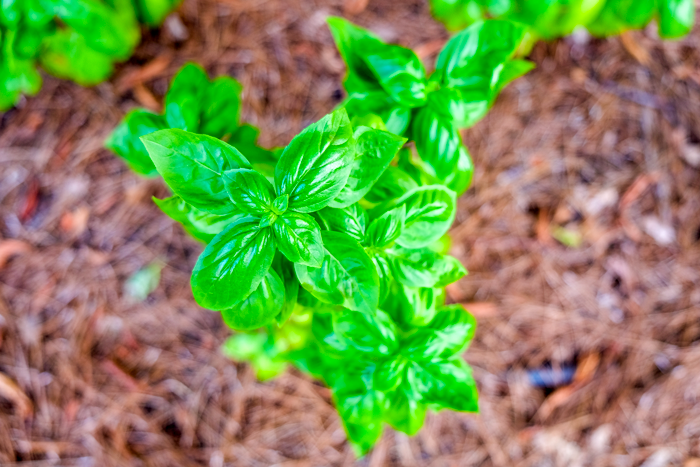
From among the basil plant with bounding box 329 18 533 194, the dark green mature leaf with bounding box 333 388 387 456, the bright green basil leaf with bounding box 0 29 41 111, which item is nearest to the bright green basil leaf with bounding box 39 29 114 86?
the bright green basil leaf with bounding box 0 29 41 111

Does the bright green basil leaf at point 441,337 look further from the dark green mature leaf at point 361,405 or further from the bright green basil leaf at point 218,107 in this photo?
the bright green basil leaf at point 218,107

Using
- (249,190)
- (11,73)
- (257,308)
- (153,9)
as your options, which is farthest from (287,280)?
(153,9)

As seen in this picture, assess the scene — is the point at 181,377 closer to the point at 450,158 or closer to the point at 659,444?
the point at 450,158

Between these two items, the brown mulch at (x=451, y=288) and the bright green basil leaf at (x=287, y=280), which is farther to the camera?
the brown mulch at (x=451, y=288)

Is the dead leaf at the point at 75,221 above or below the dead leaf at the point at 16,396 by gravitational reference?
above

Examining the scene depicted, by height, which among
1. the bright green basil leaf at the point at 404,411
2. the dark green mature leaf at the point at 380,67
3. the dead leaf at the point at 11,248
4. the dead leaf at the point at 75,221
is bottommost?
the dead leaf at the point at 11,248

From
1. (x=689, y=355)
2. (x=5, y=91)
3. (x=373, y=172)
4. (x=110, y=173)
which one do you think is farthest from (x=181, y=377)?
(x=689, y=355)

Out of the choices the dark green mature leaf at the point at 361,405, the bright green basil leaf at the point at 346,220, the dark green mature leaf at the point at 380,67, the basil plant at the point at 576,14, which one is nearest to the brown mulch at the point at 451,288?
the basil plant at the point at 576,14

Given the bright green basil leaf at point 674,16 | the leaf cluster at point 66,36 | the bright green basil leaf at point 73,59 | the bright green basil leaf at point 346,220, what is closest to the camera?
the bright green basil leaf at point 346,220
